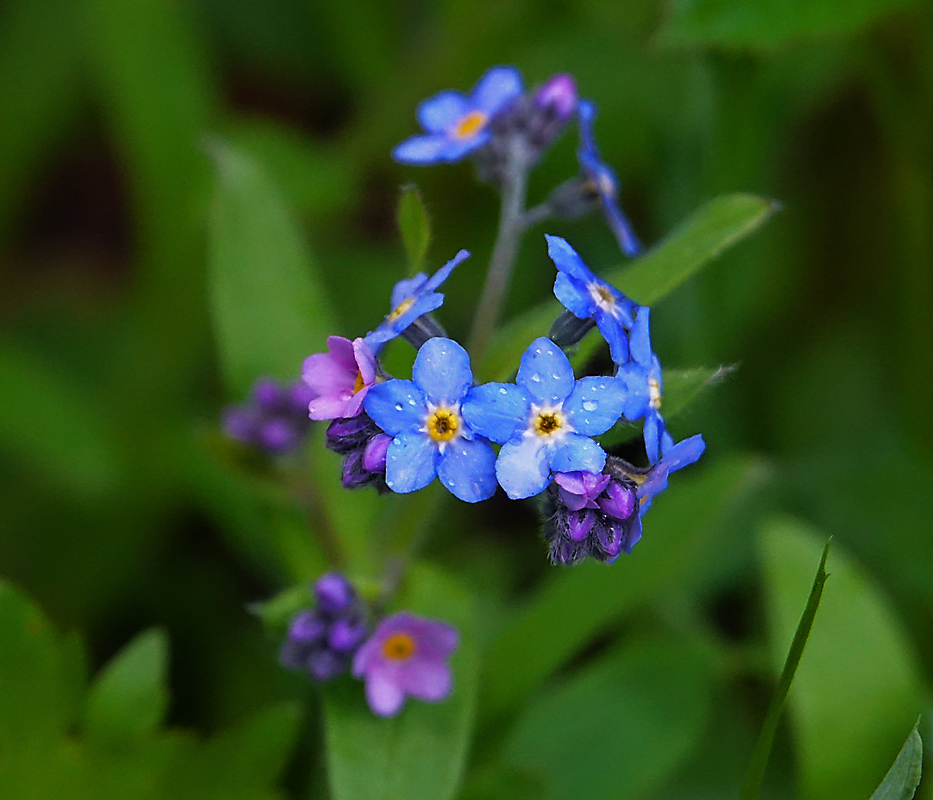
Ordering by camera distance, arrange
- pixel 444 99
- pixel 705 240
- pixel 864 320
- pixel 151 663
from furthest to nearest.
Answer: pixel 864 320 < pixel 444 99 < pixel 151 663 < pixel 705 240

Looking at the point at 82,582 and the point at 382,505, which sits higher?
the point at 382,505

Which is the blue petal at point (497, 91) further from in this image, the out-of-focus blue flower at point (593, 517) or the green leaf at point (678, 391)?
the out-of-focus blue flower at point (593, 517)

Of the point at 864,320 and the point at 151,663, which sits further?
the point at 864,320

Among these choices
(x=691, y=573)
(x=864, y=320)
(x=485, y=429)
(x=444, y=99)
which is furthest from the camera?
(x=864, y=320)

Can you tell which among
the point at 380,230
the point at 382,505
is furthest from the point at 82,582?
the point at 380,230

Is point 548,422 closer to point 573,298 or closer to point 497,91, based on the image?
point 573,298

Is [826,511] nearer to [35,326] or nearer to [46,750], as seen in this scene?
[46,750]

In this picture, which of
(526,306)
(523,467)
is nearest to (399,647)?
(523,467)
